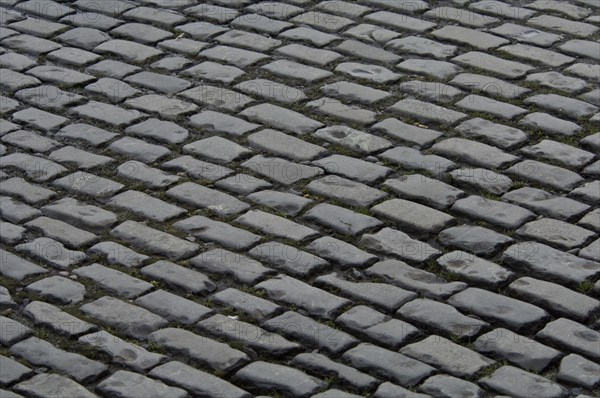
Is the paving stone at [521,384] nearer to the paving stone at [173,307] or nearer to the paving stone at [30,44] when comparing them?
the paving stone at [173,307]

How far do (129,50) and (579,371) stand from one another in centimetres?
337

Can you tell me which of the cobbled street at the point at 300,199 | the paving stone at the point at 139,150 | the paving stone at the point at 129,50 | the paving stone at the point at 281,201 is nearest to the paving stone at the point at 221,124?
the cobbled street at the point at 300,199

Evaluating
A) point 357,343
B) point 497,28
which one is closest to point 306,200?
point 357,343

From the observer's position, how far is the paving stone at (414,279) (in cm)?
413

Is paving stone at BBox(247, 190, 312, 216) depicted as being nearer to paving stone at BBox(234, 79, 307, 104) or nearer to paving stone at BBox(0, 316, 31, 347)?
paving stone at BBox(234, 79, 307, 104)

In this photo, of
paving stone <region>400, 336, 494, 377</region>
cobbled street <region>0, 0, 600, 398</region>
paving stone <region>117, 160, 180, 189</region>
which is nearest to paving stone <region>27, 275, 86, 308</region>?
cobbled street <region>0, 0, 600, 398</region>

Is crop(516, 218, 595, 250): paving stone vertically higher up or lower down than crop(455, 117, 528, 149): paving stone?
lower down

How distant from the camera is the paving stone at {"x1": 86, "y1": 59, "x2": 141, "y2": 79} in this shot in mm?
5902

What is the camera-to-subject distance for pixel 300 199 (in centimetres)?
474

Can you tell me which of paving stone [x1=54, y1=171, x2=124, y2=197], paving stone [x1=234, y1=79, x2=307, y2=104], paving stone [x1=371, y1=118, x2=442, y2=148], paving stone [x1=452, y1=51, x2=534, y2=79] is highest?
paving stone [x1=452, y1=51, x2=534, y2=79]

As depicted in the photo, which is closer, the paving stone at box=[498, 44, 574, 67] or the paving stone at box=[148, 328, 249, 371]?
the paving stone at box=[148, 328, 249, 371]

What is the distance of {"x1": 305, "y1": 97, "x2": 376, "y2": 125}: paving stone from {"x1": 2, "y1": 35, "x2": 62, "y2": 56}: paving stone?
1.64 meters

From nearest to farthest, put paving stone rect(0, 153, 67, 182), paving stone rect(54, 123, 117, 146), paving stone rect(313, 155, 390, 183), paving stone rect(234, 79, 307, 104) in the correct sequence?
1. paving stone rect(313, 155, 390, 183)
2. paving stone rect(0, 153, 67, 182)
3. paving stone rect(54, 123, 117, 146)
4. paving stone rect(234, 79, 307, 104)

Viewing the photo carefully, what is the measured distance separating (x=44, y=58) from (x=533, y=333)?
3.35m
